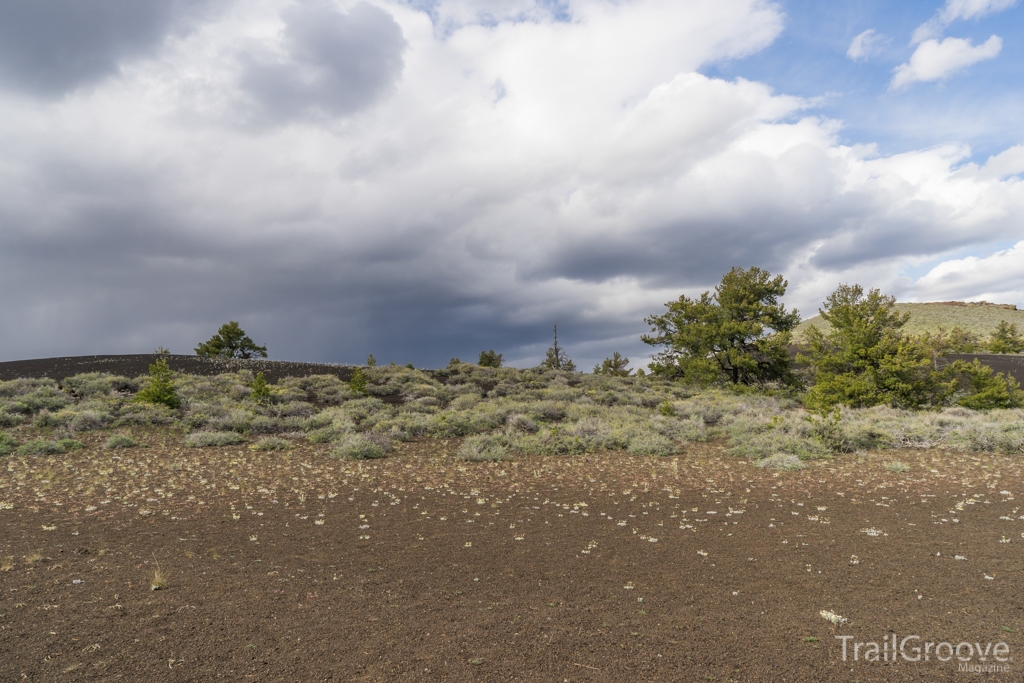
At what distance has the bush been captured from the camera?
14.5 m

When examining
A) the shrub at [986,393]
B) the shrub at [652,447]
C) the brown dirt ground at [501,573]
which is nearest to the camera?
the brown dirt ground at [501,573]

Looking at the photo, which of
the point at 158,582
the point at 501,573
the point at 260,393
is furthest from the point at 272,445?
the point at 501,573

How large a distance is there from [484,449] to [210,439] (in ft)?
24.8

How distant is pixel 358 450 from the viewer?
45.8ft

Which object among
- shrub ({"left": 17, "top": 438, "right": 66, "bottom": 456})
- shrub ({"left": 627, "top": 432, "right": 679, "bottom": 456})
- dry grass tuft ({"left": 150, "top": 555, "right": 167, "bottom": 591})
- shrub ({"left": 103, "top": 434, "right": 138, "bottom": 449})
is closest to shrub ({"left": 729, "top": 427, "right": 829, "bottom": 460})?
shrub ({"left": 627, "top": 432, "right": 679, "bottom": 456})

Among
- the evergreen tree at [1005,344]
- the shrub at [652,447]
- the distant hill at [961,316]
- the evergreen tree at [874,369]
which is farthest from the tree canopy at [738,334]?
the distant hill at [961,316]

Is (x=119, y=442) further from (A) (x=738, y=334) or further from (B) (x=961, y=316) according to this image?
(B) (x=961, y=316)

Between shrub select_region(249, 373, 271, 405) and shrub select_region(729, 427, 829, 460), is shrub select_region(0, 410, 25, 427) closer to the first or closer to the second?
shrub select_region(249, 373, 271, 405)

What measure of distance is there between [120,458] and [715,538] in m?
13.3

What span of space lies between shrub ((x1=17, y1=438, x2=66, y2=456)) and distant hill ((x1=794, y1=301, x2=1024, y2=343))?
8178cm

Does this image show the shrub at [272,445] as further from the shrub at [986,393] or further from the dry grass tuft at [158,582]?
the shrub at [986,393]

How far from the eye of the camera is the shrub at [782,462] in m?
12.1

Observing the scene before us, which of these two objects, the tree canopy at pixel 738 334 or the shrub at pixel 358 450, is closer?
the shrub at pixel 358 450

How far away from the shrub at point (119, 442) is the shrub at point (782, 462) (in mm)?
15757
